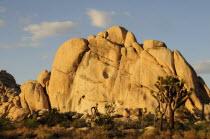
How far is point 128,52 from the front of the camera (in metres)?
41.9

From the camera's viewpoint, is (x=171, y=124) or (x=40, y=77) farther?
(x=40, y=77)

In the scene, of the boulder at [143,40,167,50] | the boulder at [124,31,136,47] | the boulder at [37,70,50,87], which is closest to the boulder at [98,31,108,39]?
the boulder at [124,31,136,47]

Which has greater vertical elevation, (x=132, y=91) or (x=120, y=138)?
(x=132, y=91)

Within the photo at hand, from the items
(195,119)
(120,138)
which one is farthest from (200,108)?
(120,138)

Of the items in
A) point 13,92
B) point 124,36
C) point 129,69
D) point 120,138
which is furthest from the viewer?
point 13,92

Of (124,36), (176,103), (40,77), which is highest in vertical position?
(124,36)

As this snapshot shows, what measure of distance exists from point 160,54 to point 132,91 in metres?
6.70

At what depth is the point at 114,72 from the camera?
137ft

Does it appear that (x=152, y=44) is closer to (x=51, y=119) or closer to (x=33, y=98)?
(x=51, y=119)

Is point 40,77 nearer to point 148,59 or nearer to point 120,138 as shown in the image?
point 148,59

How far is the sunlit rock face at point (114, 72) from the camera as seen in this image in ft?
127

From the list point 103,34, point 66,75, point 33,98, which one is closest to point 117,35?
point 103,34

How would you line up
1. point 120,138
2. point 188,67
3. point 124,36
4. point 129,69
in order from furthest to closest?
1. point 124,36
2. point 129,69
3. point 188,67
4. point 120,138

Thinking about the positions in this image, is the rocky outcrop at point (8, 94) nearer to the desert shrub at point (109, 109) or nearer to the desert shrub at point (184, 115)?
the desert shrub at point (109, 109)
